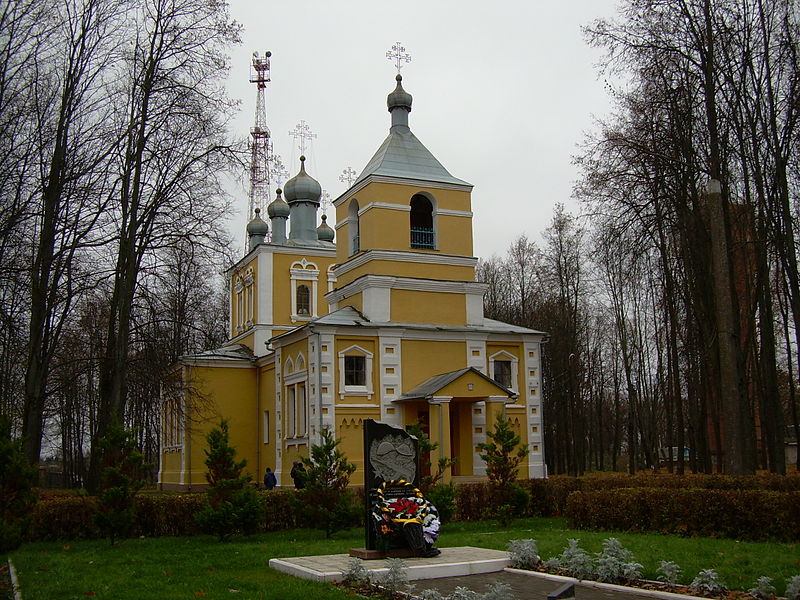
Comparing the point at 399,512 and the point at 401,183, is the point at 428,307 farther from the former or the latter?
the point at 399,512

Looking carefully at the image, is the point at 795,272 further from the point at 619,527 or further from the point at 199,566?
the point at 199,566

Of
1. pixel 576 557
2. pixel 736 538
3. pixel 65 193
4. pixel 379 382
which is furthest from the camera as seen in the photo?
pixel 379 382

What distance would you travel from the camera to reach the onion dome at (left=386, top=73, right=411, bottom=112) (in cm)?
2903

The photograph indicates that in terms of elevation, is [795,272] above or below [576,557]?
above

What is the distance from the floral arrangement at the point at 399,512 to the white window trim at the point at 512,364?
621 inches

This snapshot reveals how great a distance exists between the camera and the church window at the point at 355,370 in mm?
25578

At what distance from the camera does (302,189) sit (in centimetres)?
3688

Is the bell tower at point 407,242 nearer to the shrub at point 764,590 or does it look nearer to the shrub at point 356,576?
the shrub at point 356,576

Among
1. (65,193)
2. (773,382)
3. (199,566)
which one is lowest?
(199,566)

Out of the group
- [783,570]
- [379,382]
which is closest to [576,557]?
[783,570]

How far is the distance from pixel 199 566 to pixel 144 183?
366 inches

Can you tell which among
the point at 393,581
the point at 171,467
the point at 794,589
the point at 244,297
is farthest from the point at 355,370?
the point at 794,589

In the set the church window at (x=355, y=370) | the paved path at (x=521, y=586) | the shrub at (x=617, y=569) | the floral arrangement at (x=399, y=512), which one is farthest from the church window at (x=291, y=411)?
the shrub at (x=617, y=569)

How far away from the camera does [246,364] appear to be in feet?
107
